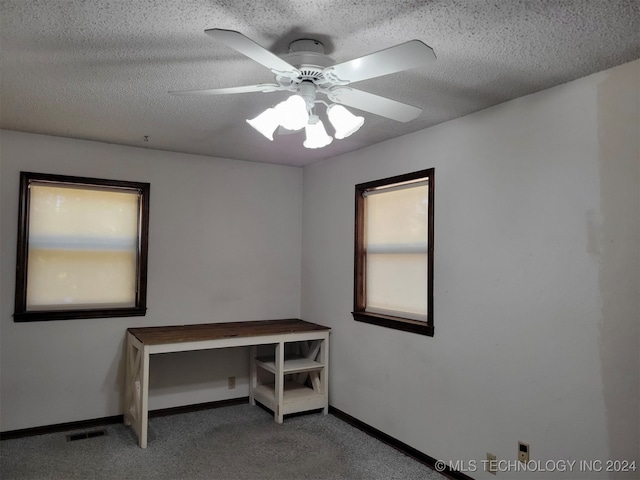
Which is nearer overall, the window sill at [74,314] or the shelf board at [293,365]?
the window sill at [74,314]

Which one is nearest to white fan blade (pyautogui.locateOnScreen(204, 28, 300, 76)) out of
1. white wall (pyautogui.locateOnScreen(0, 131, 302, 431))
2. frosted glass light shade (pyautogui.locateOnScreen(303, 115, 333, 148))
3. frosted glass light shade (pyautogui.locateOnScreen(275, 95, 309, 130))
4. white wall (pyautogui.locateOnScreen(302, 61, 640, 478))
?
frosted glass light shade (pyautogui.locateOnScreen(275, 95, 309, 130))

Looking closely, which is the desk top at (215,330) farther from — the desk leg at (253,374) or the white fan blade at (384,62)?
the white fan blade at (384,62)

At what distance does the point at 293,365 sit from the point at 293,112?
9.07ft

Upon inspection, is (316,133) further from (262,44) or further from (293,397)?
(293,397)

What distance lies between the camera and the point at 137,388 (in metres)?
3.67

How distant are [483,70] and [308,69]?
99 centimetres

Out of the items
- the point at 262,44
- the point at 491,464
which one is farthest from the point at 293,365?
the point at 262,44

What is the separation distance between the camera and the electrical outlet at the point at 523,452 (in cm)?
261

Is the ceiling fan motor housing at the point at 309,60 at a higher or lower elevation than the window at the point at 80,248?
higher

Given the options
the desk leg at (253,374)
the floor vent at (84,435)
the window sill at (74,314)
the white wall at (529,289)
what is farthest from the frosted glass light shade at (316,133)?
the floor vent at (84,435)

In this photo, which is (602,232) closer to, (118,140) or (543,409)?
(543,409)

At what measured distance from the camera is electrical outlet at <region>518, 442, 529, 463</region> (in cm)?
261

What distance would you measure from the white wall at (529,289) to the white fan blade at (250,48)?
155 cm

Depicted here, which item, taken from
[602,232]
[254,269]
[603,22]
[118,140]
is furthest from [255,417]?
[603,22]
